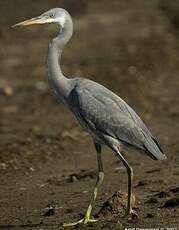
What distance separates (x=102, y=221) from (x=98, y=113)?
3.36 feet

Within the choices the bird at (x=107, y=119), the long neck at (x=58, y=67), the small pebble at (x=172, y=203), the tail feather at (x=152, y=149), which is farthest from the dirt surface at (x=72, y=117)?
the long neck at (x=58, y=67)

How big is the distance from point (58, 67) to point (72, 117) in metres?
5.48

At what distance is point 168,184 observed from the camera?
30.3 ft

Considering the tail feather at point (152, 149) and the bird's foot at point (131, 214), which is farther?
the tail feather at point (152, 149)

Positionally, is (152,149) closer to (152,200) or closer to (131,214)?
(152,200)

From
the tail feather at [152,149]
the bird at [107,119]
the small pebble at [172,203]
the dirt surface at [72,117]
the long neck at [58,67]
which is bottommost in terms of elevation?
the dirt surface at [72,117]

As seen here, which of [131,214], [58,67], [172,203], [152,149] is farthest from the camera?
[58,67]

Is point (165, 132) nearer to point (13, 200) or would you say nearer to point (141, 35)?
point (13, 200)

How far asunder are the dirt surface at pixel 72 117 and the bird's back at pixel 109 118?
596mm

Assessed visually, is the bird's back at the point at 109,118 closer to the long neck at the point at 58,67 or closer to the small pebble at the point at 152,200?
the long neck at the point at 58,67

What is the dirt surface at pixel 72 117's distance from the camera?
8.66 meters

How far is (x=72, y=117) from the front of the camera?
45.9 ft

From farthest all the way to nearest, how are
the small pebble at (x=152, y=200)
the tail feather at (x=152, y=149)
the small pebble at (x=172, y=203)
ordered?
the small pebble at (x=152, y=200)
the tail feather at (x=152, y=149)
the small pebble at (x=172, y=203)

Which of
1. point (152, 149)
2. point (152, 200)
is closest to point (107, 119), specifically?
point (152, 149)
